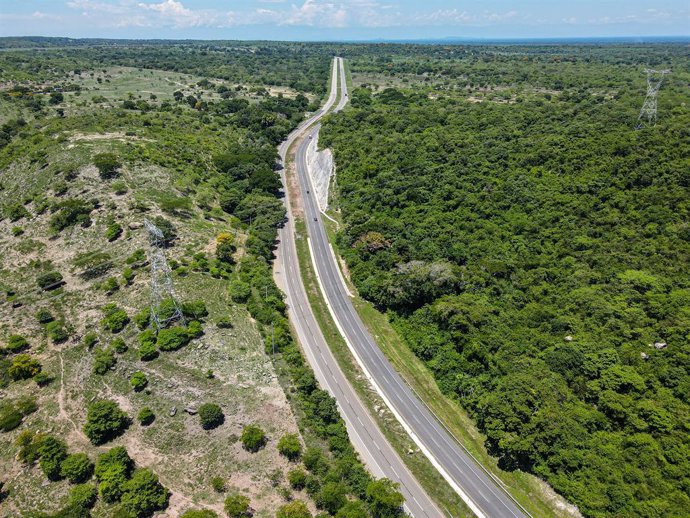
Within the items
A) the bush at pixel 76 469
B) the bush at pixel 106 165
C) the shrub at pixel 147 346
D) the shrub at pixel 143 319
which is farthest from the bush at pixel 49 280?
the bush at pixel 76 469

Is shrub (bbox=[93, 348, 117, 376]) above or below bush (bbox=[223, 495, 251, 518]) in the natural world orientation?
above

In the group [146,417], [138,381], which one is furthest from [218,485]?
[138,381]

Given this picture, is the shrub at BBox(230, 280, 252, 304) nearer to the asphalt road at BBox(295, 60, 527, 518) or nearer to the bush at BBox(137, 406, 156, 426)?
the asphalt road at BBox(295, 60, 527, 518)

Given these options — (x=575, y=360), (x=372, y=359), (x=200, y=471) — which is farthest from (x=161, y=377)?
(x=575, y=360)

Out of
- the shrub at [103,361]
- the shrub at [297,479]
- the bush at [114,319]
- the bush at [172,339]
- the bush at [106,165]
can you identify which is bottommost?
the shrub at [297,479]

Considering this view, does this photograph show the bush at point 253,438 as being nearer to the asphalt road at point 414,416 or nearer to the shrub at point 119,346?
the asphalt road at point 414,416

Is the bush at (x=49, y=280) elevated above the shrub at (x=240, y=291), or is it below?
above

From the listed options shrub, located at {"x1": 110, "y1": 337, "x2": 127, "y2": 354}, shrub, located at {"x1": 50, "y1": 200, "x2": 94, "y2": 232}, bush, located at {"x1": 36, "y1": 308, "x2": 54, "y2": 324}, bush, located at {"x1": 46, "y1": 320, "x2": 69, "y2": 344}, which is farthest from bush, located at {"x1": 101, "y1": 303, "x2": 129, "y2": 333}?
shrub, located at {"x1": 50, "y1": 200, "x2": 94, "y2": 232}
